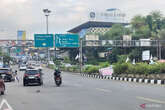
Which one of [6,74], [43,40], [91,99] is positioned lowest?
[6,74]

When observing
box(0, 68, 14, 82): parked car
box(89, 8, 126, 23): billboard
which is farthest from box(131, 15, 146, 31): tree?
box(0, 68, 14, 82): parked car

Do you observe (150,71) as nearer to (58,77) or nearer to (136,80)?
(136,80)

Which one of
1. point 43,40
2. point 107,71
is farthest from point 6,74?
point 43,40

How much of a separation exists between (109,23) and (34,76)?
101 meters

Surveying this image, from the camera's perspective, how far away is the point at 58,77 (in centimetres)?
2244

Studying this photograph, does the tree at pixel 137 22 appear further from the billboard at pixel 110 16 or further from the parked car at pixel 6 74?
the parked car at pixel 6 74

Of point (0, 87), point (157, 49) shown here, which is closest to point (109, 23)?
point (157, 49)

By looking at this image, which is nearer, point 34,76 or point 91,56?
point 34,76

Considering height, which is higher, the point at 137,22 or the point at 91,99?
the point at 137,22

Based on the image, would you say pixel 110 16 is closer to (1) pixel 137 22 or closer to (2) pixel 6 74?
(1) pixel 137 22

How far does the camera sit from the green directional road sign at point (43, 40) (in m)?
45.1

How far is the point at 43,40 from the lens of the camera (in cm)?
4544

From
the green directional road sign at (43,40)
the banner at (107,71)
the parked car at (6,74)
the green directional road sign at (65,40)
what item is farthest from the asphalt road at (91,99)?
the green directional road sign at (65,40)

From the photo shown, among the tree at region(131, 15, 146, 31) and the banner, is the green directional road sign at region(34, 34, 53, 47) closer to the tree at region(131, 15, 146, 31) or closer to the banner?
the banner
